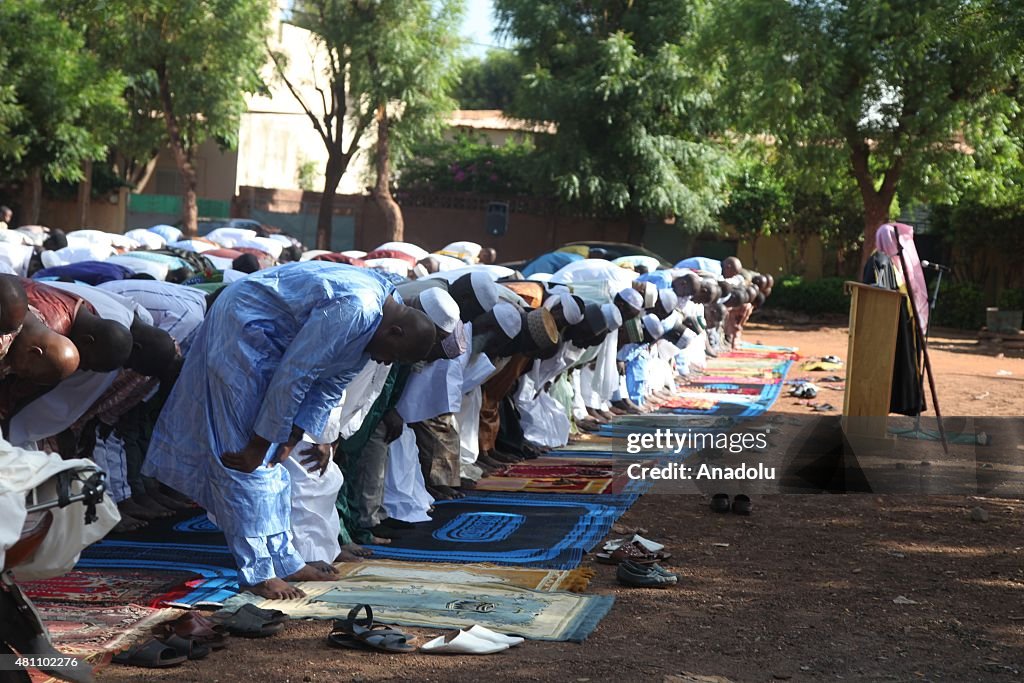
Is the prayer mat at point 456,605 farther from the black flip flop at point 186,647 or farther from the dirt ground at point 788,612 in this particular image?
the black flip flop at point 186,647

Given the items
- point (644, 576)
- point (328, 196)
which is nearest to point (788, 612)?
point (644, 576)

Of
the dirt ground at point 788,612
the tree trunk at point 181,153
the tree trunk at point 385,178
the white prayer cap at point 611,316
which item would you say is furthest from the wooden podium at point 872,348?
the tree trunk at point 181,153

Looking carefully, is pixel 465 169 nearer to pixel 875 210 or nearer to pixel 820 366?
pixel 875 210

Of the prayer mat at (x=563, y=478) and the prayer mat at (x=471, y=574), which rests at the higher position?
the prayer mat at (x=471, y=574)

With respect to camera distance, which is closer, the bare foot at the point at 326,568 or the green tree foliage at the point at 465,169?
the bare foot at the point at 326,568

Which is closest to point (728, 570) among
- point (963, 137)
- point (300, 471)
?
point (300, 471)

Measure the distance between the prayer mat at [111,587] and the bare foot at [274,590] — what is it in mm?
285

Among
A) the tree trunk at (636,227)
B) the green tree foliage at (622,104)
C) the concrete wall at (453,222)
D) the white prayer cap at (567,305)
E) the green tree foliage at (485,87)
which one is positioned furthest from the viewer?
the green tree foliage at (485,87)

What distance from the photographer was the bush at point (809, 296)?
27.2m

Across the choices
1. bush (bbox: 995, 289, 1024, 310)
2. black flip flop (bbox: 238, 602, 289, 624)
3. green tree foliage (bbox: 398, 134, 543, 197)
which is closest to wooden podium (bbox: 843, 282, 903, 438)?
black flip flop (bbox: 238, 602, 289, 624)

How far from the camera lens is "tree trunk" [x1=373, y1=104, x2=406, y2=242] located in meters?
24.4

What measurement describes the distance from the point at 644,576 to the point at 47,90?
18.9 meters

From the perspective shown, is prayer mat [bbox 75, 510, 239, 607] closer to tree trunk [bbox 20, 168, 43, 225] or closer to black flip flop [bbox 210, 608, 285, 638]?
black flip flop [bbox 210, 608, 285, 638]

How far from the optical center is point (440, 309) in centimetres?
685
